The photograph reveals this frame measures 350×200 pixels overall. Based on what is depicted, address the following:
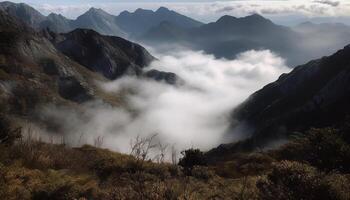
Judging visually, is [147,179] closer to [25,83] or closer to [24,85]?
[24,85]

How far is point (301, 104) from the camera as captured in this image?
15462 cm

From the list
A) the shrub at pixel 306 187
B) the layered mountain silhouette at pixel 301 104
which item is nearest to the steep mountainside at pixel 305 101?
the layered mountain silhouette at pixel 301 104

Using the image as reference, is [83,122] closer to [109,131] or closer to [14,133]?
[109,131]

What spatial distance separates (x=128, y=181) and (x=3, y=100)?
14029 centimetres

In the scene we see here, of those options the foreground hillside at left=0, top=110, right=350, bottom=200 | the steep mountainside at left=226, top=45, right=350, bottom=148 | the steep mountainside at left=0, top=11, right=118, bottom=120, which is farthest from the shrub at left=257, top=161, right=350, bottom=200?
the steep mountainside at left=0, top=11, right=118, bottom=120

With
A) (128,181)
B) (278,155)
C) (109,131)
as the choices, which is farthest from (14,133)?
(109,131)

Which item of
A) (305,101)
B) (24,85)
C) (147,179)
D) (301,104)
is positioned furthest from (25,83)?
(147,179)

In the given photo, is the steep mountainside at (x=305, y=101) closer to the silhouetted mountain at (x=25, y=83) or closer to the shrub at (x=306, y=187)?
the silhouetted mountain at (x=25, y=83)

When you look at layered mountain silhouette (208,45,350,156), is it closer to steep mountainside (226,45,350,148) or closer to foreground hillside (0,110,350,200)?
steep mountainside (226,45,350,148)

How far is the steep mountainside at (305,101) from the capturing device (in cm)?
12419

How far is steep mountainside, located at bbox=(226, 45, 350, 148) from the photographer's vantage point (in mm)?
124188

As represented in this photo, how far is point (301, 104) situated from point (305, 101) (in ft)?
6.74

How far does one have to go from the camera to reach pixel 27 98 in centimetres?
15625

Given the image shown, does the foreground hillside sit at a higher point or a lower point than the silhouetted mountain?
lower
